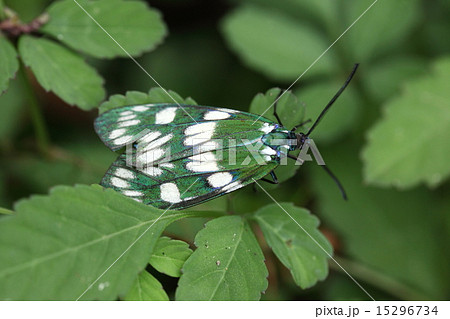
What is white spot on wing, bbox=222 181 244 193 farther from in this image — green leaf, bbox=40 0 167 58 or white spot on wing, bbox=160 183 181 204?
green leaf, bbox=40 0 167 58

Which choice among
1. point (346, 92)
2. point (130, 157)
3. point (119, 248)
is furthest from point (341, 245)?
point (119, 248)

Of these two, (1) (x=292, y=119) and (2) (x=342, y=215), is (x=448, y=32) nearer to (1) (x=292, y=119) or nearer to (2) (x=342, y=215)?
(2) (x=342, y=215)

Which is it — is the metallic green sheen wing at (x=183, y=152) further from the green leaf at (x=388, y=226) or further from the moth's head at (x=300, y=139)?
the green leaf at (x=388, y=226)

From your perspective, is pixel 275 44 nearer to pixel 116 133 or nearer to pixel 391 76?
pixel 391 76

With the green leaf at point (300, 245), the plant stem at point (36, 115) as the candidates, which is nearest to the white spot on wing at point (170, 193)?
the green leaf at point (300, 245)

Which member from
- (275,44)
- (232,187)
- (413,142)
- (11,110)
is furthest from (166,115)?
(11,110)

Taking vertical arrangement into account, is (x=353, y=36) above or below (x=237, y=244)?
above
